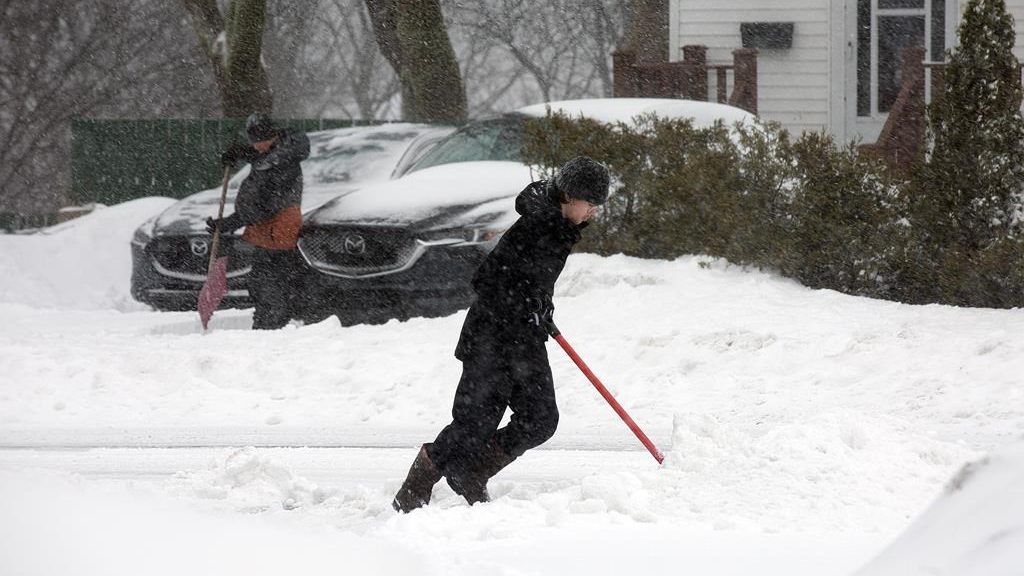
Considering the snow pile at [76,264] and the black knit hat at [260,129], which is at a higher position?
the black knit hat at [260,129]

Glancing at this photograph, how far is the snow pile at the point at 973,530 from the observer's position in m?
2.23

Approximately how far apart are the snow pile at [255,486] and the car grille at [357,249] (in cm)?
428

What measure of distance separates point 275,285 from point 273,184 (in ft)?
2.48

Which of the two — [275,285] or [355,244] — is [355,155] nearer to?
[355,244]

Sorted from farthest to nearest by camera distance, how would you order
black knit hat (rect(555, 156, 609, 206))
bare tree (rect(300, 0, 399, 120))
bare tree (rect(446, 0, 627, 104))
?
1. bare tree (rect(300, 0, 399, 120))
2. bare tree (rect(446, 0, 627, 104))
3. black knit hat (rect(555, 156, 609, 206))

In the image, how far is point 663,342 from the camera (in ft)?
29.4

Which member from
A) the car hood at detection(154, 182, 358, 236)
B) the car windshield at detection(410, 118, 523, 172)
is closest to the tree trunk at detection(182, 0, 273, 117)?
the car hood at detection(154, 182, 358, 236)

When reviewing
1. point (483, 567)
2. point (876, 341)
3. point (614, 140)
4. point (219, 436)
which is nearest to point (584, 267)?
point (614, 140)

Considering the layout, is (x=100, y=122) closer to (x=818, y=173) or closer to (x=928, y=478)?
(x=818, y=173)

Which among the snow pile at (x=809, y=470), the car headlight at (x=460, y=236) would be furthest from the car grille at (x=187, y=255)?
the snow pile at (x=809, y=470)

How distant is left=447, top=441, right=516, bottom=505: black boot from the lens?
5.57 metres

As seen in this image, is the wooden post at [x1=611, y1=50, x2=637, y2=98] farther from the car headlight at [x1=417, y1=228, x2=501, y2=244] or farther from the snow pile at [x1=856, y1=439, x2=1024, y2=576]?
the snow pile at [x1=856, y1=439, x2=1024, y2=576]

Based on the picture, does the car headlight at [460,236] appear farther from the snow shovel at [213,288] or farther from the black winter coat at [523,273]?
the black winter coat at [523,273]

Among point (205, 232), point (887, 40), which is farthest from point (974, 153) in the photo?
point (887, 40)
